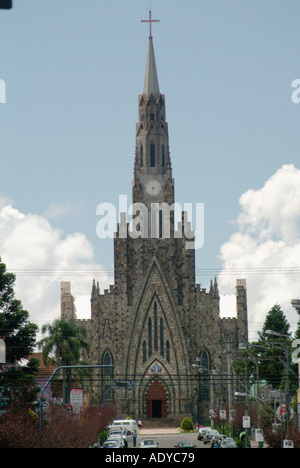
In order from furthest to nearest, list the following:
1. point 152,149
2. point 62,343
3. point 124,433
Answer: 1. point 152,149
2. point 62,343
3. point 124,433

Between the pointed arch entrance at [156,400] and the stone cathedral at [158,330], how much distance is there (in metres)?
0.12

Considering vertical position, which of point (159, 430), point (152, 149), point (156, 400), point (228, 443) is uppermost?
point (152, 149)

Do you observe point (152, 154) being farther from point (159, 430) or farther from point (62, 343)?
point (62, 343)

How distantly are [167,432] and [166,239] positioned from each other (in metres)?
23.7

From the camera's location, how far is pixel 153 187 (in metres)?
102

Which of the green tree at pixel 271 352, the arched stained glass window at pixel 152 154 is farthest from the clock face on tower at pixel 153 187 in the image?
the green tree at pixel 271 352

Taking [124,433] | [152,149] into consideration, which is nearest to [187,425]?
[124,433]

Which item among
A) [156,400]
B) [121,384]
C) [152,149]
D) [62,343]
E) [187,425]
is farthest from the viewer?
[152,149]

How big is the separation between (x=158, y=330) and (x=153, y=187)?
18.4 metres

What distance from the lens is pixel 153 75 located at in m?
105

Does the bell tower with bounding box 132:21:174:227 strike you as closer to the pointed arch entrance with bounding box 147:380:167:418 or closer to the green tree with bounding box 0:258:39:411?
the pointed arch entrance with bounding box 147:380:167:418
